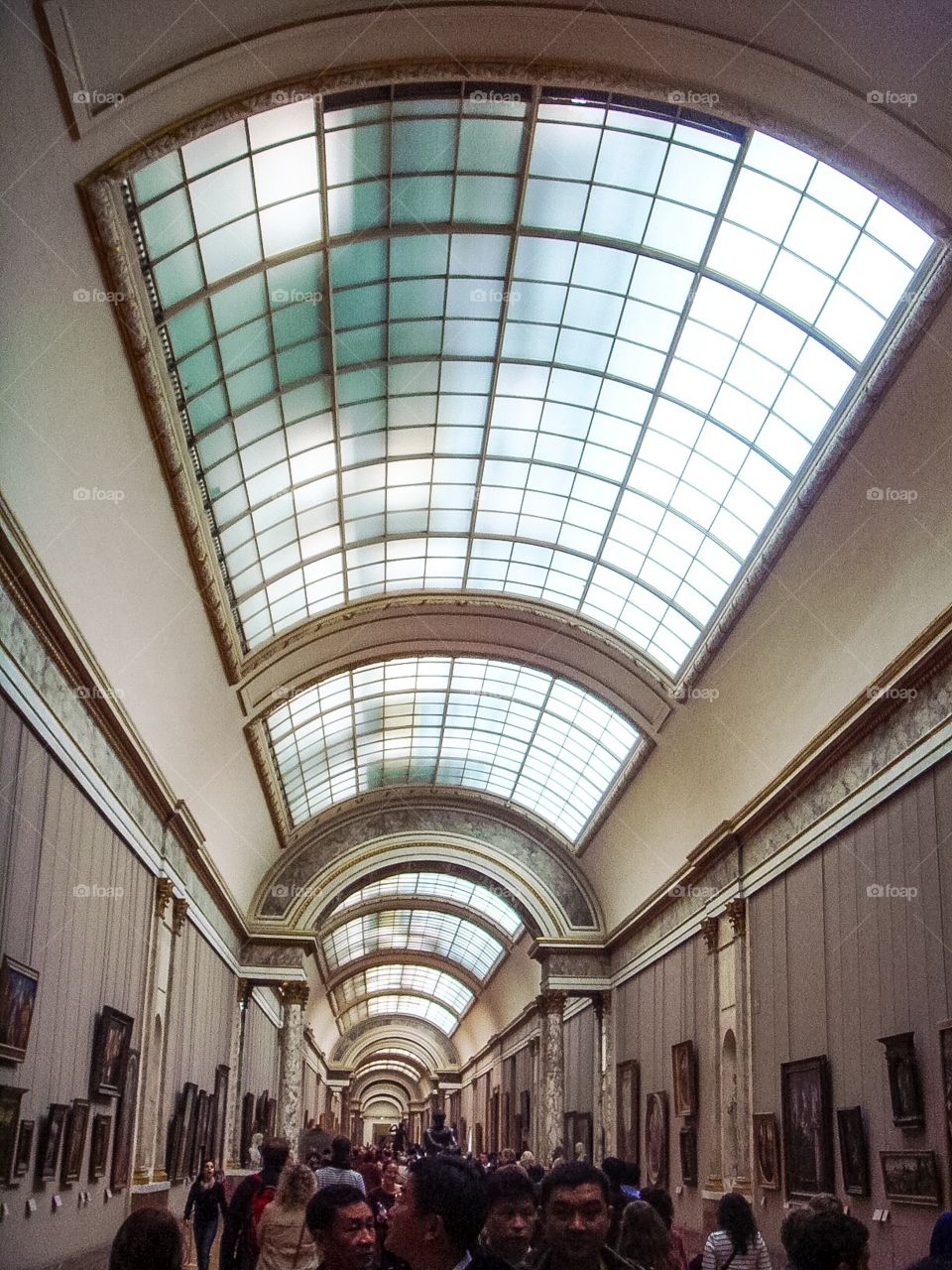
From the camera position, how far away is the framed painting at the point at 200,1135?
28.3 meters

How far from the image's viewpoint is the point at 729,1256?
9.97m

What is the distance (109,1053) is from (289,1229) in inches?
464

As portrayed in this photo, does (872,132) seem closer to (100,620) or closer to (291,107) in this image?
(291,107)

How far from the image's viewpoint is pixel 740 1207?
32.4ft

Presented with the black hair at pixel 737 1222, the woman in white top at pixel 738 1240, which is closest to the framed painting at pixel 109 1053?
the woman in white top at pixel 738 1240

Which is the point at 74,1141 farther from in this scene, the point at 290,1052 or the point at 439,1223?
the point at 290,1052

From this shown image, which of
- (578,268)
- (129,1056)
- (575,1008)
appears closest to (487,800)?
(575,1008)

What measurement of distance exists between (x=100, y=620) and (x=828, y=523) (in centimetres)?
1055

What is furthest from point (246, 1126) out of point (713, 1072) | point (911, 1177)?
point (911, 1177)

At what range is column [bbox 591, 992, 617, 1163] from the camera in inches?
1416

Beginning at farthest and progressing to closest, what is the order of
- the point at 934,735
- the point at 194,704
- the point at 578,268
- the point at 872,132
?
the point at 194,704 → the point at 578,268 → the point at 934,735 → the point at 872,132

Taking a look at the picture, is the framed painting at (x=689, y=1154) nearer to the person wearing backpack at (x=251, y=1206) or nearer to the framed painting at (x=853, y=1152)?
the framed painting at (x=853, y=1152)

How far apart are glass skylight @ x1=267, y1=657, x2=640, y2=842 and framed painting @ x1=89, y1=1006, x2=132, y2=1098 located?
11.3 m

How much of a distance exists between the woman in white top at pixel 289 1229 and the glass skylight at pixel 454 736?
2207 centimetres
